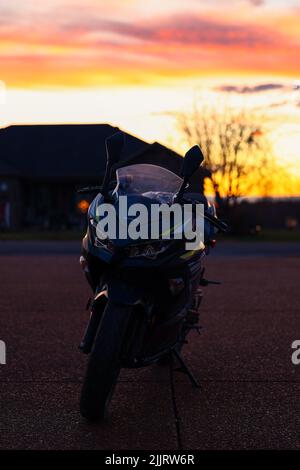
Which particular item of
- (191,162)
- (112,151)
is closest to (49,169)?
Result: (112,151)

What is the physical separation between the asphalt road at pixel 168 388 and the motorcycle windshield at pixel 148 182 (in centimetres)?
149

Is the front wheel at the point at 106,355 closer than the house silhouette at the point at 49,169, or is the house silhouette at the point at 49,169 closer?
the front wheel at the point at 106,355

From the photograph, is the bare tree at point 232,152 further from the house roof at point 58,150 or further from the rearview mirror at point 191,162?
the rearview mirror at point 191,162

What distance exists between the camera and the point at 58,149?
57.6 m

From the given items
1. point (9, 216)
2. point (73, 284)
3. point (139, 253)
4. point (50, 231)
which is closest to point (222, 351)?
point (139, 253)

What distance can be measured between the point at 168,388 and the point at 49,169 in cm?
5089

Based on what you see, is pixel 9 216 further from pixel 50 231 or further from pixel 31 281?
pixel 31 281

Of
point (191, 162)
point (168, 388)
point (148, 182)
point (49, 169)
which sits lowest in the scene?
point (168, 388)

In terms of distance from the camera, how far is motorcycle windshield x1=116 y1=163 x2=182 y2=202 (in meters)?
4.97

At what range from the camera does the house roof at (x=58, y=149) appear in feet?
181

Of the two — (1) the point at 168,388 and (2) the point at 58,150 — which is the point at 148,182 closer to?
(1) the point at 168,388

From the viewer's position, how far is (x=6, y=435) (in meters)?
4.58

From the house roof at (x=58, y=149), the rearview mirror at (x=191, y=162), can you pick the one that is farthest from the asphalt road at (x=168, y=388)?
the house roof at (x=58, y=149)
